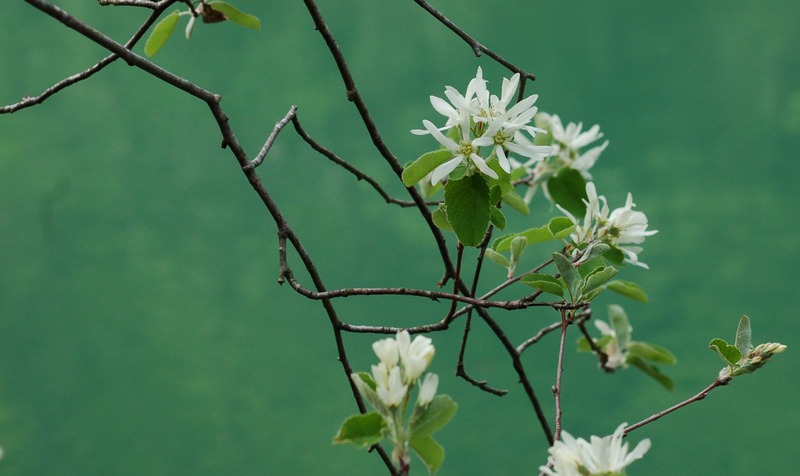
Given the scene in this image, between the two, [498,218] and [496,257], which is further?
[496,257]

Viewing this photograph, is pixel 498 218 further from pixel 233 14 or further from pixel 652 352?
pixel 652 352

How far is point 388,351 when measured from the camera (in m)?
0.60

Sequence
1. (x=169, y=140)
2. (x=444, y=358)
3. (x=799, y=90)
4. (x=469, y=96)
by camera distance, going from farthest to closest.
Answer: (x=169, y=140)
(x=799, y=90)
(x=444, y=358)
(x=469, y=96)

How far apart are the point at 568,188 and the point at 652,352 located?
1.03 feet

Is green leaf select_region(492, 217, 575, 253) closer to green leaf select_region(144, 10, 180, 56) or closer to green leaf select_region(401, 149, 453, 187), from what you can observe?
green leaf select_region(401, 149, 453, 187)

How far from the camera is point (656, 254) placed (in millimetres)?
2428

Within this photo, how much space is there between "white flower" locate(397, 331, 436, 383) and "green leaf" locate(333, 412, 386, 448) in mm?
38

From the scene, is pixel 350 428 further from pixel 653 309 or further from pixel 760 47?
pixel 760 47

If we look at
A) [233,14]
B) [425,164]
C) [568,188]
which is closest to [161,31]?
[233,14]

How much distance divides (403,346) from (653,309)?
77.0 inches

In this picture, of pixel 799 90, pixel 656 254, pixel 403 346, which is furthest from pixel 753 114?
pixel 403 346

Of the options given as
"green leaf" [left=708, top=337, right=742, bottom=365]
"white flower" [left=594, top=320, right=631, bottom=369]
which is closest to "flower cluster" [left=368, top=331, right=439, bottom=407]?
"green leaf" [left=708, top=337, right=742, bottom=365]

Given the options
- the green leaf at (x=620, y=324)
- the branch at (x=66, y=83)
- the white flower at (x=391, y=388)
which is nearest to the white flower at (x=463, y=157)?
the white flower at (x=391, y=388)

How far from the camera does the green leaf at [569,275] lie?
77 cm
